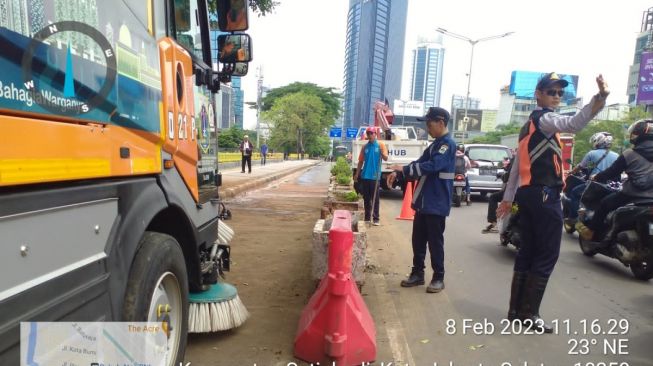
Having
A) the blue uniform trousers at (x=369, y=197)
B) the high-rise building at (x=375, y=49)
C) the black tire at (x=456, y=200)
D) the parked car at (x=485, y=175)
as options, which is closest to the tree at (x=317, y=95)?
the high-rise building at (x=375, y=49)

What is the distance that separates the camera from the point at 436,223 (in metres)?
4.24

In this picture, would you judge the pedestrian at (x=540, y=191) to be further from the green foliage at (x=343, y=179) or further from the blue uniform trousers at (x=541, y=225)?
the green foliage at (x=343, y=179)

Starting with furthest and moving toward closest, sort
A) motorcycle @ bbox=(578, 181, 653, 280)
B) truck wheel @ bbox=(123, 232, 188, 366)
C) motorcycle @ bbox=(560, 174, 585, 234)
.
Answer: motorcycle @ bbox=(560, 174, 585, 234) < motorcycle @ bbox=(578, 181, 653, 280) < truck wheel @ bbox=(123, 232, 188, 366)

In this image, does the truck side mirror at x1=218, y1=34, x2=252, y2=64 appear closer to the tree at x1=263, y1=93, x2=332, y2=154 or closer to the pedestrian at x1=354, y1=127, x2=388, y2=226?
the pedestrian at x1=354, y1=127, x2=388, y2=226

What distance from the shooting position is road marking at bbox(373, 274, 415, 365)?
10.1ft

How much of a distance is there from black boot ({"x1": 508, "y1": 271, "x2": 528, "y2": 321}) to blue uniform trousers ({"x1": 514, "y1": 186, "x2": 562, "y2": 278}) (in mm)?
106

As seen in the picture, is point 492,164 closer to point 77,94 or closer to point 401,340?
point 401,340

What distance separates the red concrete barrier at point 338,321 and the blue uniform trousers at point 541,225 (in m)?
1.45

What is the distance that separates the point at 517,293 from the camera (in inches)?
143

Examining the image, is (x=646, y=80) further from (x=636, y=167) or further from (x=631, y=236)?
(x=631, y=236)

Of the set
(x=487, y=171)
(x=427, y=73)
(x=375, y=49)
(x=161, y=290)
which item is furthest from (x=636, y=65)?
(x=161, y=290)

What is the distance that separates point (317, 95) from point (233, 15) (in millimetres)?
A: 58585

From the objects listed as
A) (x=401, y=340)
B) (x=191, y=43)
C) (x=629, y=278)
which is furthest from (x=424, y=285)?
(x=191, y=43)

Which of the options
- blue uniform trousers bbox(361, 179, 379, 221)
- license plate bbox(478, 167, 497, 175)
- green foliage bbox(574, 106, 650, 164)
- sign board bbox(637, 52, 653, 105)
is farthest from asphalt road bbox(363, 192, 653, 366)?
green foliage bbox(574, 106, 650, 164)
